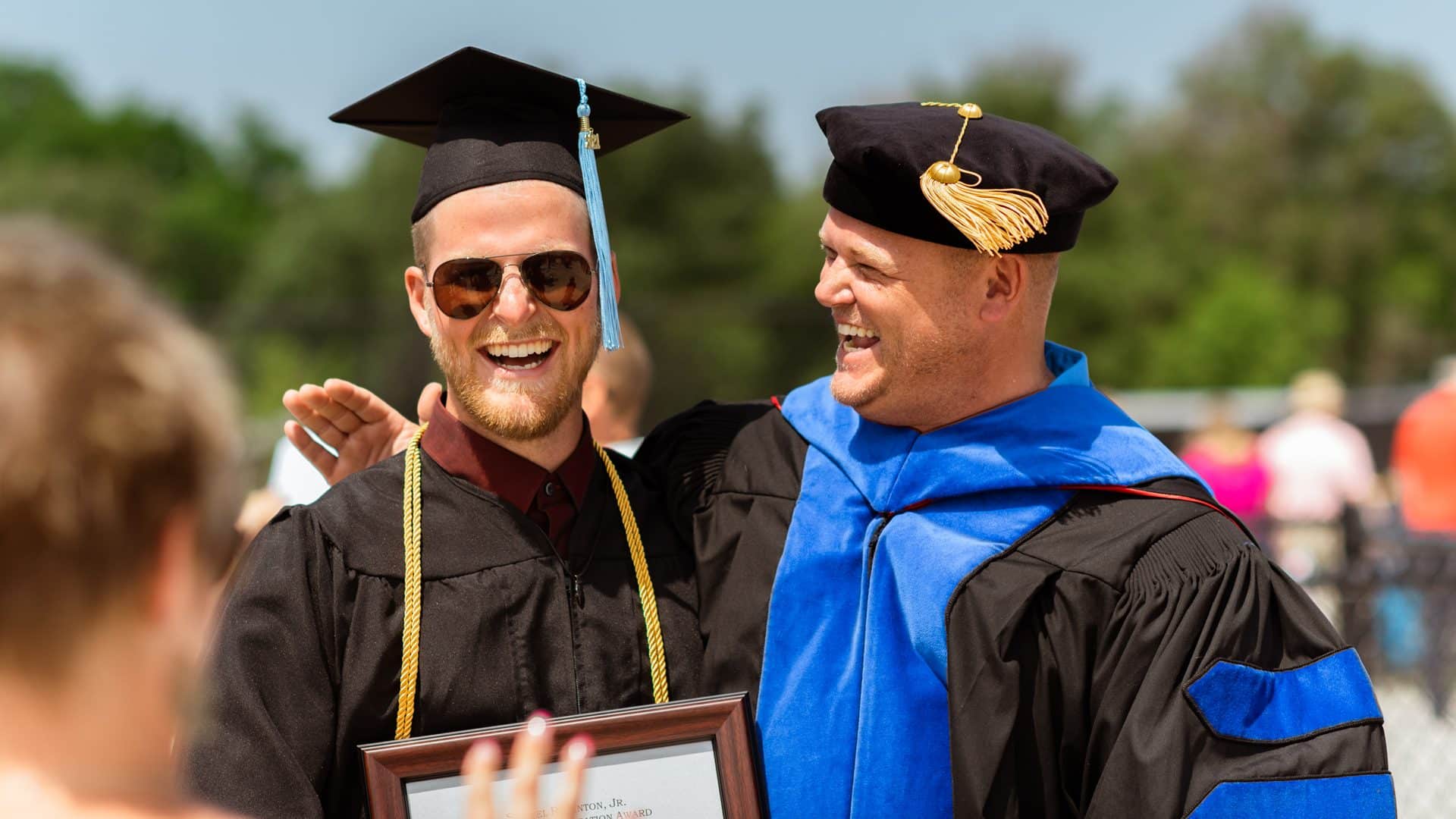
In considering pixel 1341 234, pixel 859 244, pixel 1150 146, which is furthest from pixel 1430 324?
pixel 859 244

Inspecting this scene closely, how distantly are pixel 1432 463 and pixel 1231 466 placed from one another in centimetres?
114

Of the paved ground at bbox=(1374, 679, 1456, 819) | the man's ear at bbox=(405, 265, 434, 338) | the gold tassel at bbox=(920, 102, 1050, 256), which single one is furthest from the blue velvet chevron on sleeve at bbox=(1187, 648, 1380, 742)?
the paved ground at bbox=(1374, 679, 1456, 819)

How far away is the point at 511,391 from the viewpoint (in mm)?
2789

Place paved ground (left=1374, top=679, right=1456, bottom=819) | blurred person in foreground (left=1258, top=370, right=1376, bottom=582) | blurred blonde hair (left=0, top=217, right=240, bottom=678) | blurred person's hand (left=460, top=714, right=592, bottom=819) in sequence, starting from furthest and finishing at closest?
blurred person in foreground (left=1258, top=370, right=1376, bottom=582), paved ground (left=1374, top=679, right=1456, bottom=819), blurred person's hand (left=460, top=714, right=592, bottom=819), blurred blonde hair (left=0, top=217, right=240, bottom=678)

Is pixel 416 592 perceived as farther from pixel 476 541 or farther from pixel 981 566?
pixel 981 566

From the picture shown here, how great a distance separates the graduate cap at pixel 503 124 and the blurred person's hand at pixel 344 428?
469 mm

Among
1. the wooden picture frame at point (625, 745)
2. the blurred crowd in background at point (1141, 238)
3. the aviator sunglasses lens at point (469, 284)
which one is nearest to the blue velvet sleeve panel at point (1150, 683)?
the wooden picture frame at point (625, 745)

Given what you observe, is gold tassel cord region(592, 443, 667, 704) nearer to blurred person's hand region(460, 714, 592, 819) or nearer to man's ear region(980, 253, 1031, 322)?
man's ear region(980, 253, 1031, 322)

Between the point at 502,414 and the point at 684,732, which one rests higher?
the point at 502,414

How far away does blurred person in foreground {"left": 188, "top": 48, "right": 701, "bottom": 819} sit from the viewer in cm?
253

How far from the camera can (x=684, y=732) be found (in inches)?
99.0

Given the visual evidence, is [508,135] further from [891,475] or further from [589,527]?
[891,475]

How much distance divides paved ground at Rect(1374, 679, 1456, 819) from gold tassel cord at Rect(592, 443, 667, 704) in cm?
528

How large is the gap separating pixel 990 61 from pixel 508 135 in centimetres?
4010
